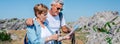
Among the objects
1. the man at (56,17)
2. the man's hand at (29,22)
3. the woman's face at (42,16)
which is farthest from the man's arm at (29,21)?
the man at (56,17)

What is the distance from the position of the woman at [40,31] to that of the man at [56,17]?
1.48 ft

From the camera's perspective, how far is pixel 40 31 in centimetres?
704

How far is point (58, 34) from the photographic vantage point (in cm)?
696

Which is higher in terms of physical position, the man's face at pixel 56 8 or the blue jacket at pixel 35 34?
the man's face at pixel 56 8

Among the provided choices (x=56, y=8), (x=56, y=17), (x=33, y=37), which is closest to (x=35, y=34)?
(x=33, y=37)

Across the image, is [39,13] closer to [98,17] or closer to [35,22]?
[35,22]

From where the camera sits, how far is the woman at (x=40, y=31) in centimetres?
683

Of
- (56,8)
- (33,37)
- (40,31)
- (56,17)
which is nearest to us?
(33,37)

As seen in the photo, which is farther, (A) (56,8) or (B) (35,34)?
(A) (56,8)

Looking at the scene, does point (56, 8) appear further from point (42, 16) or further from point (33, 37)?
point (33, 37)

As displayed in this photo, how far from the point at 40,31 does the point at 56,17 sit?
0.88m

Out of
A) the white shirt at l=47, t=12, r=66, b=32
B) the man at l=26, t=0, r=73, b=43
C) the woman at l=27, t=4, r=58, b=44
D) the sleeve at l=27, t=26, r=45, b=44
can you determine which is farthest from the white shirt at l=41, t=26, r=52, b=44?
the white shirt at l=47, t=12, r=66, b=32

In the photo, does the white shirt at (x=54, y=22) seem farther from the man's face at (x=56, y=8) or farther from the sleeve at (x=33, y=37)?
the sleeve at (x=33, y=37)

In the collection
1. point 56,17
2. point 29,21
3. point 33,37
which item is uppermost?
point 29,21
